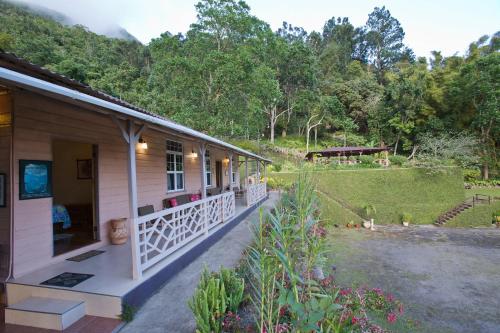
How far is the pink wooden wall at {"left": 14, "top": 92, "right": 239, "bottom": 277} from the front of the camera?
3.70 m

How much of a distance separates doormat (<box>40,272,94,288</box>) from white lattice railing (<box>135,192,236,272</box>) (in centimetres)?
73

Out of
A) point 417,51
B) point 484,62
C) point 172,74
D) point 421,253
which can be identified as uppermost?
point 417,51

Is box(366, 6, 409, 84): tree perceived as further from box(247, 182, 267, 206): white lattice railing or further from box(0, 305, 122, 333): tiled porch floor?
box(0, 305, 122, 333): tiled porch floor

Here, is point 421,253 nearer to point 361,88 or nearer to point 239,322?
A: point 239,322

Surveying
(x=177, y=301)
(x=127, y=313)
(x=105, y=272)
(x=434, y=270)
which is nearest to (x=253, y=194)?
(x=434, y=270)

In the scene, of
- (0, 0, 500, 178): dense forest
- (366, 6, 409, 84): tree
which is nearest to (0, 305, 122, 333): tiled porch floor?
(0, 0, 500, 178): dense forest

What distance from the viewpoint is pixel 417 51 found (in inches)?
2044

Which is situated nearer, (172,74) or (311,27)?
(172,74)

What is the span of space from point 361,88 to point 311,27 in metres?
22.6

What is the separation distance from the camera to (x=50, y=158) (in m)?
4.25

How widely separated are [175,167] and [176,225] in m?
2.54

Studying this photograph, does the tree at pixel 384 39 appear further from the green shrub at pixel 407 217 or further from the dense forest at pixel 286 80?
the green shrub at pixel 407 217

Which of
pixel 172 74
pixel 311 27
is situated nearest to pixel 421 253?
pixel 172 74

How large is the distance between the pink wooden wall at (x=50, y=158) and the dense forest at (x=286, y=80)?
10.8 m
